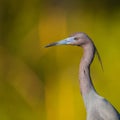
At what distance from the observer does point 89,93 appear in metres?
2.21

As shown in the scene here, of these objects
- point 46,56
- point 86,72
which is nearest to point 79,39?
point 86,72

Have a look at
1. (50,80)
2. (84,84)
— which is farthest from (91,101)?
(50,80)

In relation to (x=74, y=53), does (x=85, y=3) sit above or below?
above

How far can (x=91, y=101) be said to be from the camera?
7.22 ft

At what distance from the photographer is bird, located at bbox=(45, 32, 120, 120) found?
7.02ft

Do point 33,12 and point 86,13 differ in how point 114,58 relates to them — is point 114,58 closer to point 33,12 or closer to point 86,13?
point 86,13

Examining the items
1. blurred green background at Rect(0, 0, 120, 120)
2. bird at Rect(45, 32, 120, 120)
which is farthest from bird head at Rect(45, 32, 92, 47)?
blurred green background at Rect(0, 0, 120, 120)

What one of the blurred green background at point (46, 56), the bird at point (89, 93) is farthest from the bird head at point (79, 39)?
the blurred green background at point (46, 56)

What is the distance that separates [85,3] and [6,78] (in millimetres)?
605

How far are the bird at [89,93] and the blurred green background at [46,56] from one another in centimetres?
53

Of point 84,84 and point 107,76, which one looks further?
point 107,76

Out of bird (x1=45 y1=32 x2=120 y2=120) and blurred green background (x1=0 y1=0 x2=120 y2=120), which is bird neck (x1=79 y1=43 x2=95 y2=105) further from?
blurred green background (x1=0 y1=0 x2=120 y2=120)

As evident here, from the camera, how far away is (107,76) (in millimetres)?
2863

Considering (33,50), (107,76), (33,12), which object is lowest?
(107,76)
